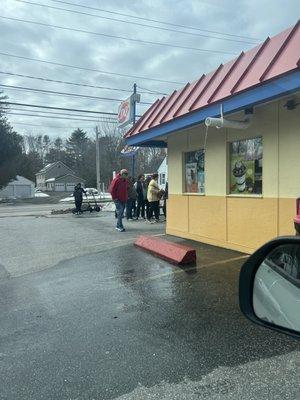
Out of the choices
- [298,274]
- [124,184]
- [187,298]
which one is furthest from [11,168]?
[298,274]

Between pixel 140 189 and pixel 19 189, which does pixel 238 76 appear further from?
pixel 19 189

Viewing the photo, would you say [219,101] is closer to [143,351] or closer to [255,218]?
[255,218]

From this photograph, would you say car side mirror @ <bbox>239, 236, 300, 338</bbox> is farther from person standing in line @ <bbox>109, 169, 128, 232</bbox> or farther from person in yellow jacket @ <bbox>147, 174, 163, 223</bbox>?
person in yellow jacket @ <bbox>147, 174, 163, 223</bbox>

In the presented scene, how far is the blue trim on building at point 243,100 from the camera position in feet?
21.1

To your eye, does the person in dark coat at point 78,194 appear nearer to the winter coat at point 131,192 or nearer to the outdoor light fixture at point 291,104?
the winter coat at point 131,192

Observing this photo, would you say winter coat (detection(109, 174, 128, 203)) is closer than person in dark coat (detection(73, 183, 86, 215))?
Yes

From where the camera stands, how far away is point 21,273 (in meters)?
8.25

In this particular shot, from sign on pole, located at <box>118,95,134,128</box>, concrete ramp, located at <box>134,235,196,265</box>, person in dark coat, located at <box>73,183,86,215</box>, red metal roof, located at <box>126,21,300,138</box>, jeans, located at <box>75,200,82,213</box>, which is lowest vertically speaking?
concrete ramp, located at <box>134,235,196,265</box>

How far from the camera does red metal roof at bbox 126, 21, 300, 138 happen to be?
680cm

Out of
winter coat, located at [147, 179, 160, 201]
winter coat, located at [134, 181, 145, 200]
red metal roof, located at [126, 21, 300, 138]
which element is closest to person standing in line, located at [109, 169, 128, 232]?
winter coat, located at [147, 179, 160, 201]

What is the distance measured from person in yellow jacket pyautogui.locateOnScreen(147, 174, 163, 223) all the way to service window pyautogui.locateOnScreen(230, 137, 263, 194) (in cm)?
622

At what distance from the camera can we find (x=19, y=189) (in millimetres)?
64062

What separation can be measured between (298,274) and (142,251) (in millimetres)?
7797

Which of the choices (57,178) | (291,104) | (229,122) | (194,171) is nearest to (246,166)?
(229,122)
